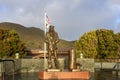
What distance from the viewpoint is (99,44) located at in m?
68.1

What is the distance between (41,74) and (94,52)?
42.2 meters

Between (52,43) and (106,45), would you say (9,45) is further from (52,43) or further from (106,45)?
(52,43)

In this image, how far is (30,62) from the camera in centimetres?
4662

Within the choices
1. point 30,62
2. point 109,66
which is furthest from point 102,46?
point 30,62

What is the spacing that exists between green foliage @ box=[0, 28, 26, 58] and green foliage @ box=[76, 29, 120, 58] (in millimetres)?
10599

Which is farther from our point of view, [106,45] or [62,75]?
[106,45]

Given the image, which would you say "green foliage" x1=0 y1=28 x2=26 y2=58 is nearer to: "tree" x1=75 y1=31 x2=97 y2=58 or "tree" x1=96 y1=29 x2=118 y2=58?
"tree" x1=75 y1=31 x2=97 y2=58

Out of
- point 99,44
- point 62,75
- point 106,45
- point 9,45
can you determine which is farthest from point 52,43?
point 99,44

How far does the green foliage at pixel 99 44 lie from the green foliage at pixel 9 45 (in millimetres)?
10599

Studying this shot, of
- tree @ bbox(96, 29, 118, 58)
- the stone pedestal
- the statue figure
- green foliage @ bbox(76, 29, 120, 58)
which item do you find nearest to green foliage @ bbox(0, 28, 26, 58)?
green foliage @ bbox(76, 29, 120, 58)

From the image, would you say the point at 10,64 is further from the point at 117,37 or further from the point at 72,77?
the point at 117,37

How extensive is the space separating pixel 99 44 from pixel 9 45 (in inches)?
643

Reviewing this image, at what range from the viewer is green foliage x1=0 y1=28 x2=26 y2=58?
62.8m

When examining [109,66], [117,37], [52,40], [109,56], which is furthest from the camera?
[117,37]
